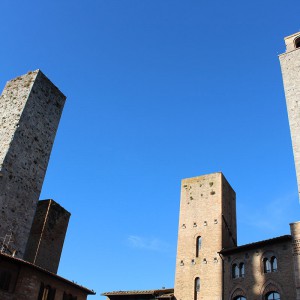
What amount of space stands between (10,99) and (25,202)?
7.15 meters

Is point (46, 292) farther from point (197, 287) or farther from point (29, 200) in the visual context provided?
point (197, 287)

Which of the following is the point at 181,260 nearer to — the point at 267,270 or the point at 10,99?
the point at 267,270

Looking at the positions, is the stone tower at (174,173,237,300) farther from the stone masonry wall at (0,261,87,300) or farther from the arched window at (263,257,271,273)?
the stone masonry wall at (0,261,87,300)

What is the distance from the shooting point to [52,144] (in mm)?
27766

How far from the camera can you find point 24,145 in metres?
25.3

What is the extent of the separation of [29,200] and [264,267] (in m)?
14.7

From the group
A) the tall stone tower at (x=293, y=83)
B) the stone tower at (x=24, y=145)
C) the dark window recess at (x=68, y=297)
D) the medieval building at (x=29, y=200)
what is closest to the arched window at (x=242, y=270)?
the tall stone tower at (x=293, y=83)

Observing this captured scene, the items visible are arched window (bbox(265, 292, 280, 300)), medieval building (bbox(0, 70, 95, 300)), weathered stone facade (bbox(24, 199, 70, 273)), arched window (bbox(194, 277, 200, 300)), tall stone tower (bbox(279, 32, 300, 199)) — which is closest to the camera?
medieval building (bbox(0, 70, 95, 300))

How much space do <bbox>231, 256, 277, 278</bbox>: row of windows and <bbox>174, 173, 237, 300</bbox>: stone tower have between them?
1018mm

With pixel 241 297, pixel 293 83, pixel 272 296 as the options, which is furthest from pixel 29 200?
pixel 293 83

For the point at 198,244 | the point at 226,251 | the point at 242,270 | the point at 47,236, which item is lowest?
the point at 242,270

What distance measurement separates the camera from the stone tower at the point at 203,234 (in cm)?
2741

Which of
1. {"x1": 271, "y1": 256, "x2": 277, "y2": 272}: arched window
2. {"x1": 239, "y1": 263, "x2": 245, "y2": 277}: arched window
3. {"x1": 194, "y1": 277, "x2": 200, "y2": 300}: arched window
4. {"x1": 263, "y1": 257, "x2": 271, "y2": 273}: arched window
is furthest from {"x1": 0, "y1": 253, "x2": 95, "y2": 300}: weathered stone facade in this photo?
{"x1": 271, "y1": 256, "x2": 277, "y2": 272}: arched window

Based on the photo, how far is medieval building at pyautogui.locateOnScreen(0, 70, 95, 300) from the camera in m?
20.1
